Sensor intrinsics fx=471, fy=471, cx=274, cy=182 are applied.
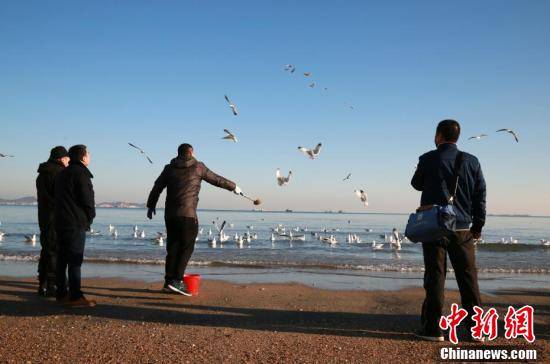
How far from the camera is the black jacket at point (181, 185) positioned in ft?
23.9

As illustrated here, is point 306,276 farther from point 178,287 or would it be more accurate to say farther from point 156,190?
point 156,190

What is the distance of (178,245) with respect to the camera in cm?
735

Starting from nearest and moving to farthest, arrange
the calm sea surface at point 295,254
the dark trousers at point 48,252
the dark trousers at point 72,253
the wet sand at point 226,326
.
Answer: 1. the wet sand at point 226,326
2. the dark trousers at point 72,253
3. the dark trousers at point 48,252
4. the calm sea surface at point 295,254

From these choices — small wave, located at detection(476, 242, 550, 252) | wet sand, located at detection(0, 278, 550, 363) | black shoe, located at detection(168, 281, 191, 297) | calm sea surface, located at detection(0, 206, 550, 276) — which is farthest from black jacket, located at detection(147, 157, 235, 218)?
small wave, located at detection(476, 242, 550, 252)

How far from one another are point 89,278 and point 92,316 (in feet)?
13.9

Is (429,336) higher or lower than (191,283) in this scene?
lower

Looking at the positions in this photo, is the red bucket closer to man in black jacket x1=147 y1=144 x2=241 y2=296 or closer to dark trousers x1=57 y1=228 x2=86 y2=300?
man in black jacket x1=147 y1=144 x2=241 y2=296

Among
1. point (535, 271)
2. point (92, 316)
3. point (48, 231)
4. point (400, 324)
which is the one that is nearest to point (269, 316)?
point (400, 324)

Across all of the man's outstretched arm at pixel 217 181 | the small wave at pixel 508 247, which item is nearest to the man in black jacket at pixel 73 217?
the man's outstretched arm at pixel 217 181

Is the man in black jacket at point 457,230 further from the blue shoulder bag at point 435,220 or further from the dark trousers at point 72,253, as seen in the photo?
the dark trousers at point 72,253

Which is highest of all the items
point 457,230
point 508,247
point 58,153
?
point 58,153

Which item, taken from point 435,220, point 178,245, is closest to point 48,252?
point 178,245

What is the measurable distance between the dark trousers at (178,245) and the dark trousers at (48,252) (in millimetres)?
1745

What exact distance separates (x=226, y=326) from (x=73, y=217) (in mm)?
2648
